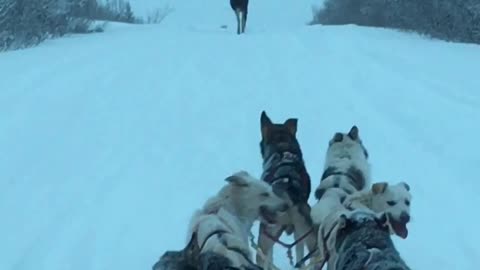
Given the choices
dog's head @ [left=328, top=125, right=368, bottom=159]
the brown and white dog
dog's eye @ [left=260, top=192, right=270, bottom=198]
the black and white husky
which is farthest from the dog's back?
dog's eye @ [left=260, top=192, right=270, bottom=198]

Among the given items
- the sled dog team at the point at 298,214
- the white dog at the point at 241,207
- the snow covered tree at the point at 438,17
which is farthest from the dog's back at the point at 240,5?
the white dog at the point at 241,207

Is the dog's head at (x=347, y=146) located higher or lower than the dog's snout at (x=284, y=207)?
higher

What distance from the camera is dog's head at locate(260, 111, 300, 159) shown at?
6.23 m

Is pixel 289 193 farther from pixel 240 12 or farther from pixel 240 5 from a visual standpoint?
pixel 240 5

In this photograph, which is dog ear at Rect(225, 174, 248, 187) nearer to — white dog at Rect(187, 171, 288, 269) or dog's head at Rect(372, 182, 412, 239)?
white dog at Rect(187, 171, 288, 269)

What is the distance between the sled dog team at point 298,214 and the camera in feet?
14.0

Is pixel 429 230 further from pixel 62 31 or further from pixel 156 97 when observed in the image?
pixel 62 31

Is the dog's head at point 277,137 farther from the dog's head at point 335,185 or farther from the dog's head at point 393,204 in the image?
the dog's head at point 393,204

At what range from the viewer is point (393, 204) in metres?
5.37

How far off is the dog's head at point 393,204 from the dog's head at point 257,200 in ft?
1.96

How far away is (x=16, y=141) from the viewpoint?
1001 cm

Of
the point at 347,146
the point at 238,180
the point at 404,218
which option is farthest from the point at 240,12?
the point at 404,218

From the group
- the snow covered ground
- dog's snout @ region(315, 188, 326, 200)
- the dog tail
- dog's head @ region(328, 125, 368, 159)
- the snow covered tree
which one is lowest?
the dog tail

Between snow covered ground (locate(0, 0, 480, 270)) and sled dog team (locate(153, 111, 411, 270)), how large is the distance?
2.79ft
